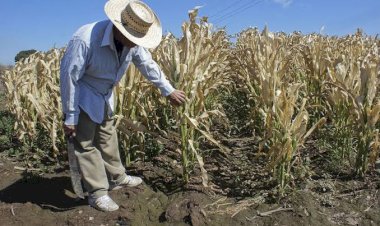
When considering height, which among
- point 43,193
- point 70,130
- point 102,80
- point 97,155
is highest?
point 102,80

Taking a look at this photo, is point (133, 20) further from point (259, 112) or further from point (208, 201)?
point (259, 112)

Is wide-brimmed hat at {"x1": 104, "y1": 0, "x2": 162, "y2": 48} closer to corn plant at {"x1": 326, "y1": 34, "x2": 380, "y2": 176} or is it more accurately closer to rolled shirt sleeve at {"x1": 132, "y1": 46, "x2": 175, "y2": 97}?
rolled shirt sleeve at {"x1": 132, "y1": 46, "x2": 175, "y2": 97}

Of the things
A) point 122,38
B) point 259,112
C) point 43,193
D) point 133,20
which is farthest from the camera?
point 259,112

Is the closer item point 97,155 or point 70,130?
point 70,130

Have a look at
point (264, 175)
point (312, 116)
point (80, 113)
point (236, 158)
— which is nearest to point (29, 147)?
point (80, 113)

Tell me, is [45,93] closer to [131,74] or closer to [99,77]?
[131,74]

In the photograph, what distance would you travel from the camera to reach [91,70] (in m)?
2.81

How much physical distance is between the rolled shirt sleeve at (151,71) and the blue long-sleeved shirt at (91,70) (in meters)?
0.03

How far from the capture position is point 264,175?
337 cm

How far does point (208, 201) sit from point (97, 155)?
2.75 feet

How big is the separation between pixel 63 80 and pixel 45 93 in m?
1.92

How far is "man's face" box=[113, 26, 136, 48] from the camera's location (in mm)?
2709

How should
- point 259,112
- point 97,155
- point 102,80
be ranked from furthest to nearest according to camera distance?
point 259,112, point 97,155, point 102,80

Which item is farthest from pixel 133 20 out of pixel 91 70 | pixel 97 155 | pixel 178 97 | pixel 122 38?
pixel 97 155
